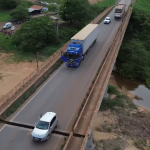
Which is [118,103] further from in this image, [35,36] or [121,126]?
[35,36]

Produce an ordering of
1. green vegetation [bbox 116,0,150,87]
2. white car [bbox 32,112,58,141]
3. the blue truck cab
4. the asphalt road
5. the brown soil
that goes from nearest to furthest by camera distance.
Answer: white car [bbox 32,112,58,141], the asphalt road, the blue truck cab, the brown soil, green vegetation [bbox 116,0,150,87]

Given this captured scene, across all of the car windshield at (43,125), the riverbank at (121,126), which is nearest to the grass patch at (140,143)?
the riverbank at (121,126)

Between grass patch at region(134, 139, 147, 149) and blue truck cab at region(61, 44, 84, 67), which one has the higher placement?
blue truck cab at region(61, 44, 84, 67)

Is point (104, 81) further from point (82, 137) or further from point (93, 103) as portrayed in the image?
point (82, 137)

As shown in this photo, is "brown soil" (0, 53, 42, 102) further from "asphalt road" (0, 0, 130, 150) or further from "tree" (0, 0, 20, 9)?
"tree" (0, 0, 20, 9)

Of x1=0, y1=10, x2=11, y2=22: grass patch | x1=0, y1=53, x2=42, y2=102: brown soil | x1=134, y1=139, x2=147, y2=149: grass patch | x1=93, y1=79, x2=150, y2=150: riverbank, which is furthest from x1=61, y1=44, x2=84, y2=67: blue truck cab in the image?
x1=0, y1=10, x2=11, y2=22: grass patch

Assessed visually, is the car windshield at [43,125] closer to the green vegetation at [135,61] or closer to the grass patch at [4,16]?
the green vegetation at [135,61]

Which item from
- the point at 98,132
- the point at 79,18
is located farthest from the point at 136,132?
the point at 79,18
